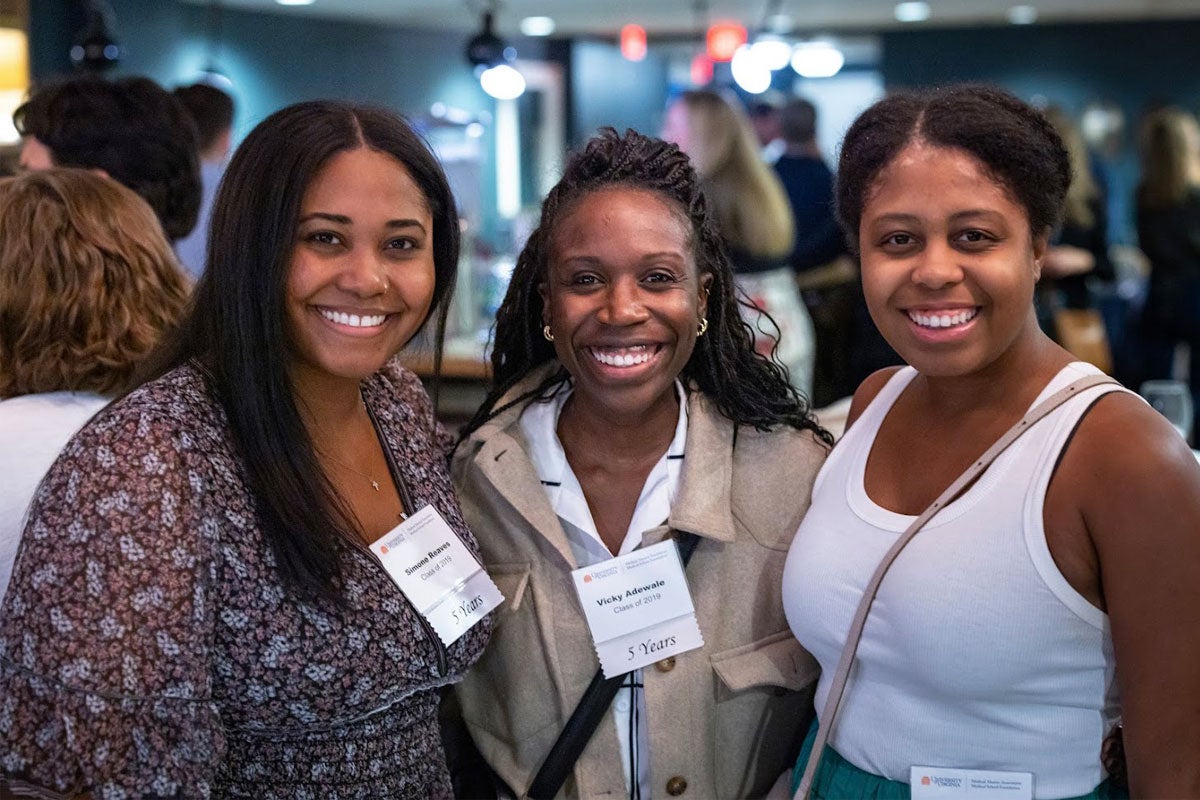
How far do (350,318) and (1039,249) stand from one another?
922 mm

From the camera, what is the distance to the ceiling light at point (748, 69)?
35.8 feet

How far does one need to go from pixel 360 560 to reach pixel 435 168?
0.58 meters

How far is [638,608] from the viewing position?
191cm

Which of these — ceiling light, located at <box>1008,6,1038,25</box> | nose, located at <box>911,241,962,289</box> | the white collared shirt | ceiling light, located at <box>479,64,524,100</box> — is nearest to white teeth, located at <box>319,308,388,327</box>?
the white collared shirt

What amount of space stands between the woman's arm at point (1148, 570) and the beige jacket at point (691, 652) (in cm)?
54

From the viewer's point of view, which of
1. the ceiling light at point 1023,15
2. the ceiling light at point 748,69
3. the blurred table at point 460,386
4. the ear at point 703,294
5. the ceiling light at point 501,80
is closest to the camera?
the ear at point 703,294

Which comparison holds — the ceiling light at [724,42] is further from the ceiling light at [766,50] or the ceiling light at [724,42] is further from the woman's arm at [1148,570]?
the woman's arm at [1148,570]

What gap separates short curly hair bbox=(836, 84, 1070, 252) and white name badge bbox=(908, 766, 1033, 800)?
693 mm

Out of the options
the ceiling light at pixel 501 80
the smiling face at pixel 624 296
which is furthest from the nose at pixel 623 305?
the ceiling light at pixel 501 80

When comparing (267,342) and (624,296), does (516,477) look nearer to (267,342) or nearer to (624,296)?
(624,296)

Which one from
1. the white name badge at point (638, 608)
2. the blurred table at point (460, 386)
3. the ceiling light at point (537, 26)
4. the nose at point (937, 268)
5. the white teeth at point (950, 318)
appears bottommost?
the blurred table at point (460, 386)

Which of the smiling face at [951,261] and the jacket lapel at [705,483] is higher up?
the smiling face at [951,261]

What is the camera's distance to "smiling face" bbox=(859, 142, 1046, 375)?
160cm

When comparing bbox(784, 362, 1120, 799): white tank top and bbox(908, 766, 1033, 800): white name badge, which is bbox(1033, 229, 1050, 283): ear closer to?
bbox(784, 362, 1120, 799): white tank top
